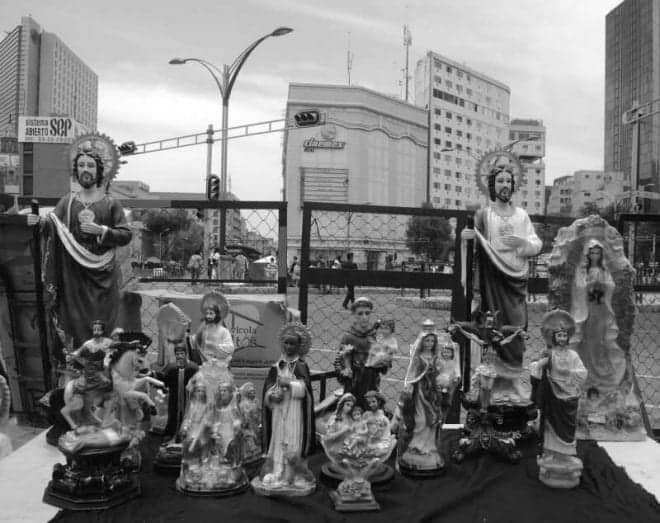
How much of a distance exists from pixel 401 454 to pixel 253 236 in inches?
143

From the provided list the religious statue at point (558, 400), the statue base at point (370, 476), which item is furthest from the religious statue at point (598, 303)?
the statue base at point (370, 476)

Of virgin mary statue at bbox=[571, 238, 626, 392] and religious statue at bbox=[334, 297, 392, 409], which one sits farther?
virgin mary statue at bbox=[571, 238, 626, 392]

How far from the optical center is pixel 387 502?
152 inches

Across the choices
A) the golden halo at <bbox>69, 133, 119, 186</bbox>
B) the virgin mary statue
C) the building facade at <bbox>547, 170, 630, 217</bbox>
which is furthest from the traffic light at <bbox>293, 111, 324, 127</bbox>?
the building facade at <bbox>547, 170, 630, 217</bbox>

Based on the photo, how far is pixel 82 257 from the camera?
5.12m

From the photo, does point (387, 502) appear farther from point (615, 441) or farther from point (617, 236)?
point (617, 236)

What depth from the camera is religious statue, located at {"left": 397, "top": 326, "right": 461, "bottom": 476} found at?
436 centimetres

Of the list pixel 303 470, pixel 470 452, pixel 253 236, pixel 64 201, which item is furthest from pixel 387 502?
pixel 253 236

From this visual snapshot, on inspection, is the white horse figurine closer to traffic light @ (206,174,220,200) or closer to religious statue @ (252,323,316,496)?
religious statue @ (252,323,316,496)

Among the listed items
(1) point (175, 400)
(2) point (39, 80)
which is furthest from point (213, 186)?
(2) point (39, 80)

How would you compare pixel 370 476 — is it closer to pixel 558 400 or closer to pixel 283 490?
pixel 283 490

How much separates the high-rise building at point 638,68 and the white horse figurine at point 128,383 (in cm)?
3409

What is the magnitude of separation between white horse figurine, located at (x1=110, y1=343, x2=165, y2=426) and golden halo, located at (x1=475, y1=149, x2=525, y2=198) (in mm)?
3522

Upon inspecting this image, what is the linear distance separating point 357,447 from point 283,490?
540 millimetres
